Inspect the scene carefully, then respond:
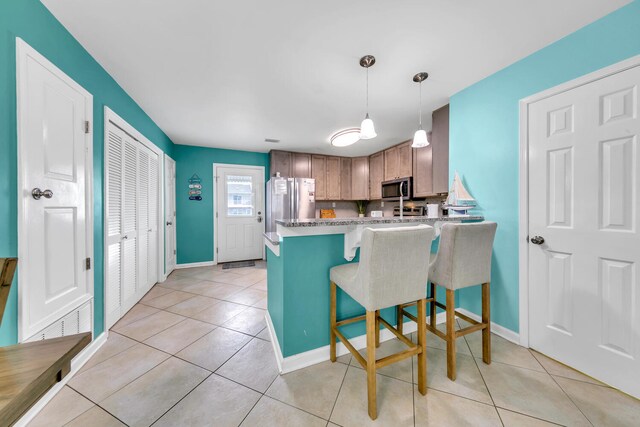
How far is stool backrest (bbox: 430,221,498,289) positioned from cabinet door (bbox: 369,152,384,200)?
300 cm

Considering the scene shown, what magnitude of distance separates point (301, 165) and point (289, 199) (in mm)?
823

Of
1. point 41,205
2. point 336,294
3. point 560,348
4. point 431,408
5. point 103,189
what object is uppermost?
point 103,189

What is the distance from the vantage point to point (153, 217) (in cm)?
320

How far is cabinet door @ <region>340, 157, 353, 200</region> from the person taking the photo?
5.06 m

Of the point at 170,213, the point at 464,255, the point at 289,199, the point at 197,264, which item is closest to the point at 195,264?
the point at 197,264

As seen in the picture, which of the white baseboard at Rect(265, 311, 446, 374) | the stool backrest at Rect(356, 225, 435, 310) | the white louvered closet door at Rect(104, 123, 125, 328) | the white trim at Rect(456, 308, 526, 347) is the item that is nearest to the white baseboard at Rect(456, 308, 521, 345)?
the white trim at Rect(456, 308, 526, 347)

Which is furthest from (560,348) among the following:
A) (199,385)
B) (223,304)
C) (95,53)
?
(95,53)

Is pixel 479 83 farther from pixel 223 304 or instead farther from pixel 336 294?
pixel 223 304

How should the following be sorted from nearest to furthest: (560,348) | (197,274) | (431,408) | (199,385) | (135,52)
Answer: (431,408)
(199,385)
(560,348)
(135,52)
(197,274)

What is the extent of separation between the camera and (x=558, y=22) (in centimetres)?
150

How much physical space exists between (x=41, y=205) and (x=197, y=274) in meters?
2.80

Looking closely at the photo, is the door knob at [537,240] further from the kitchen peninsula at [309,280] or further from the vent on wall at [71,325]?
the vent on wall at [71,325]

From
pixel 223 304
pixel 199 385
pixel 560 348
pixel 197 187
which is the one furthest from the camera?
pixel 197 187

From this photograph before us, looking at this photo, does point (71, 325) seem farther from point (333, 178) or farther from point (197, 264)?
point (333, 178)
